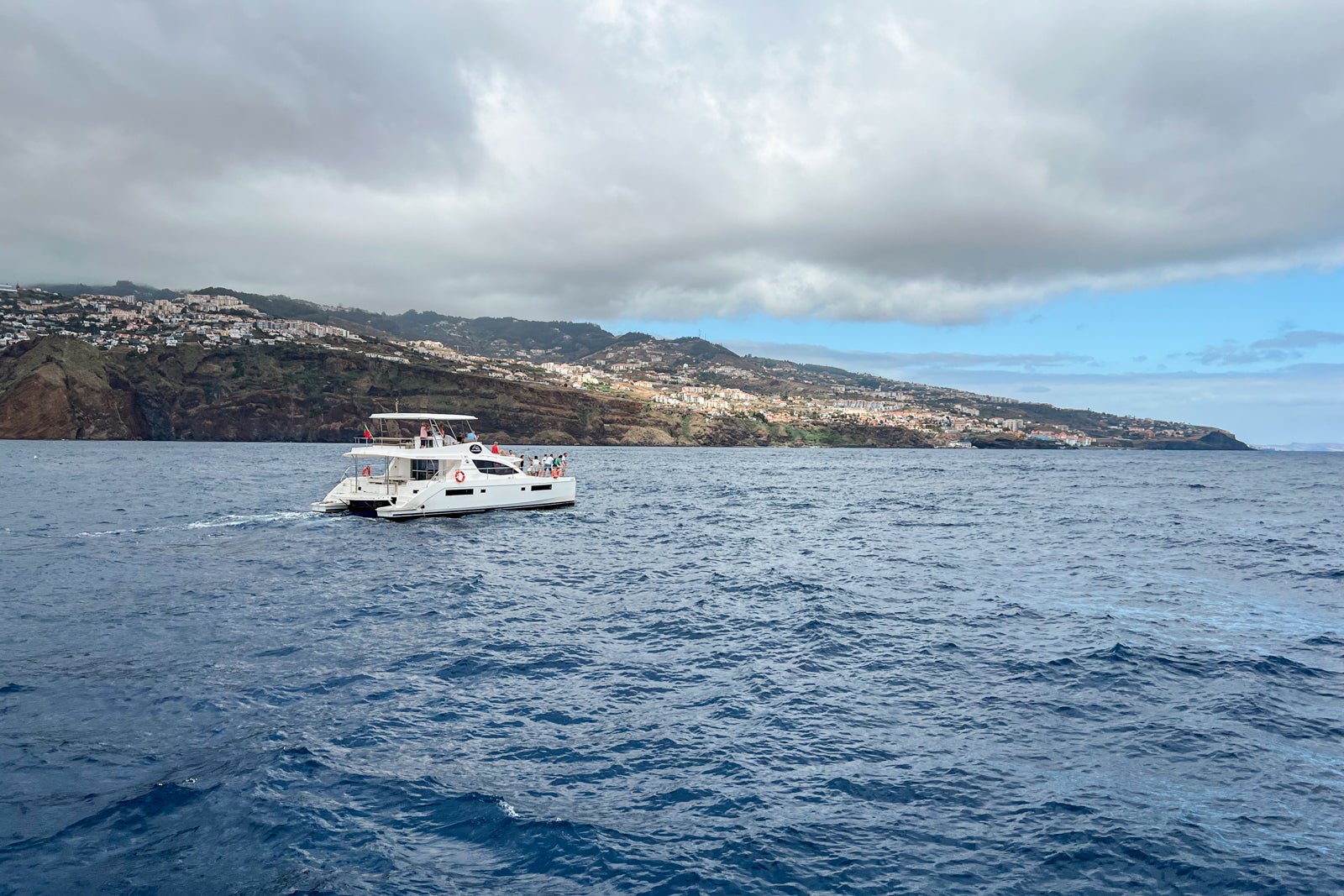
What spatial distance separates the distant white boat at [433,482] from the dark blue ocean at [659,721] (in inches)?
338

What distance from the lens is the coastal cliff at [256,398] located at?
134 m

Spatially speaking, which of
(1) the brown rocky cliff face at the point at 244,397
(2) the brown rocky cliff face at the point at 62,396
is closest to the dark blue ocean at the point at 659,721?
(1) the brown rocky cliff face at the point at 244,397

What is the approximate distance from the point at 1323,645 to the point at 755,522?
90.6 feet

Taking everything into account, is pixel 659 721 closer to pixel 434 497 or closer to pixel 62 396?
pixel 434 497

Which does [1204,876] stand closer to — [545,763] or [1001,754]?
[1001,754]

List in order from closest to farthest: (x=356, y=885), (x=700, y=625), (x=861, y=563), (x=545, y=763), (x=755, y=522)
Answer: (x=356, y=885), (x=545, y=763), (x=700, y=625), (x=861, y=563), (x=755, y=522)

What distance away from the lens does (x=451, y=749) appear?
1203cm

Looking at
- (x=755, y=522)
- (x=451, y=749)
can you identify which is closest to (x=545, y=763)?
(x=451, y=749)

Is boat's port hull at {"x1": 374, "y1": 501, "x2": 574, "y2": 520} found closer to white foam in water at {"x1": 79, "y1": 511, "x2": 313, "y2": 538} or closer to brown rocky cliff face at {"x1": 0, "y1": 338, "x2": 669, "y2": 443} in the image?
white foam in water at {"x1": 79, "y1": 511, "x2": 313, "y2": 538}

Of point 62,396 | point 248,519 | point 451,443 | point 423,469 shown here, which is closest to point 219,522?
point 248,519

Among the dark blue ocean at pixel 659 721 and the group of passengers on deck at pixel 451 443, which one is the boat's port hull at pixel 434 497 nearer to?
the group of passengers on deck at pixel 451 443

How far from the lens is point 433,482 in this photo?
133 ft

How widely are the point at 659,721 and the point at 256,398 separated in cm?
16072

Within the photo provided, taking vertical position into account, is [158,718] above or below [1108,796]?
below
